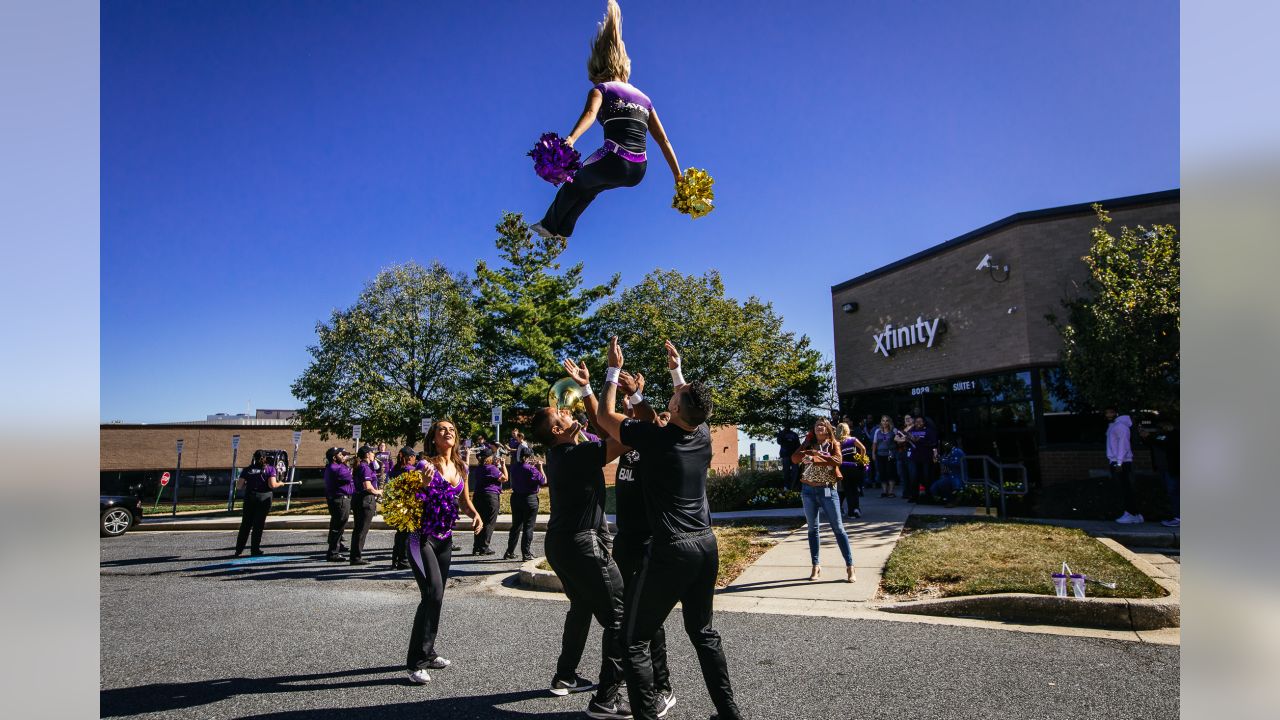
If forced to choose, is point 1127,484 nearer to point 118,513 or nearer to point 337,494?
point 337,494

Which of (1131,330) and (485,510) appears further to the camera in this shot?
(1131,330)

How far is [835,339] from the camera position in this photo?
952 inches

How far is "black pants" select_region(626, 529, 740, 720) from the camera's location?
12.1 feet

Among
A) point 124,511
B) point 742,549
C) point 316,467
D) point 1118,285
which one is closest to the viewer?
point 742,549

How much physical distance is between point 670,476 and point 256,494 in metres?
10.2

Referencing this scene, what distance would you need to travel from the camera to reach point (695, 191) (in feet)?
11.6

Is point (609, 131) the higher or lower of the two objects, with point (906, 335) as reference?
lower

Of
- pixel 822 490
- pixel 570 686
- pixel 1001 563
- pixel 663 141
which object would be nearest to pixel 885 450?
pixel 1001 563

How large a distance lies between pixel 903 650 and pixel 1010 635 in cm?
108

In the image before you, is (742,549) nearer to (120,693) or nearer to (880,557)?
(880,557)

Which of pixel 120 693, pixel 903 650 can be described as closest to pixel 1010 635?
pixel 903 650

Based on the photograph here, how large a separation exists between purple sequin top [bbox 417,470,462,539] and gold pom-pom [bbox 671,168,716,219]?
3143 mm

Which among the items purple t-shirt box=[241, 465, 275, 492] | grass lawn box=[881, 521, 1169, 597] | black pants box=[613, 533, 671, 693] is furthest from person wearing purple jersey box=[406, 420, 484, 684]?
purple t-shirt box=[241, 465, 275, 492]

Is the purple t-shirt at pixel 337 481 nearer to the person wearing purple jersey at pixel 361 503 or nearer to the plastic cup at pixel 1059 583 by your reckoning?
the person wearing purple jersey at pixel 361 503
